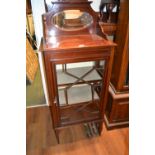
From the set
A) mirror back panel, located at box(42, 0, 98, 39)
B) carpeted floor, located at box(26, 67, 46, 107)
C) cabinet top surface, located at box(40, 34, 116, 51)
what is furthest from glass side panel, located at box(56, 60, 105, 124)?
carpeted floor, located at box(26, 67, 46, 107)

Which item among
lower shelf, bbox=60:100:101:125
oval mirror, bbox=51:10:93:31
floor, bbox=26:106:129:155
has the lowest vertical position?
floor, bbox=26:106:129:155

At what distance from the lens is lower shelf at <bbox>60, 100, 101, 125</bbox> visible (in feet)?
4.72

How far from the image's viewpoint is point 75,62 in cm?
114

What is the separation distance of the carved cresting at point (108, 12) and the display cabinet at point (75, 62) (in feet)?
0.81

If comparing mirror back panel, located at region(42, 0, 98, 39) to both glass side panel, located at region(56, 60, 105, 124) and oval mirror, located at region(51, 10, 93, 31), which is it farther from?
glass side panel, located at region(56, 60, 105, 124)

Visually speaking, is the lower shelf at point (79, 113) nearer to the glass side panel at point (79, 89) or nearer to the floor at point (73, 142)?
the glass side panel at point (79, 89)

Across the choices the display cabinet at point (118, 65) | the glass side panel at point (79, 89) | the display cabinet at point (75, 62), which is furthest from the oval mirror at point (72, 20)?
the glass side panel at point (79, 89)

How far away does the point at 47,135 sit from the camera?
65.5 inches

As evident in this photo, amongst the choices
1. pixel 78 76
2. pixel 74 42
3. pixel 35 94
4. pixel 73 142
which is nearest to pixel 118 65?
pixel 78 76

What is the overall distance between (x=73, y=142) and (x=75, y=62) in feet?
2.85

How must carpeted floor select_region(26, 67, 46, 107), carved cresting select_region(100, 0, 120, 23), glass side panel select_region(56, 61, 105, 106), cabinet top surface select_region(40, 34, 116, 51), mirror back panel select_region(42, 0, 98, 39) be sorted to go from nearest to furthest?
cabinet top surface select_region(40, 34, 116, 51) < mirror back panel select_region(42, 0, 98, 39) < glass side panel select_region(56, 61, 105, 106) < carved cresting select_region(100, 0, 120, 23) < carpeted floor select_region(26, 67, 46, 107)

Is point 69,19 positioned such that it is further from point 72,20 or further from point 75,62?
point 75,62

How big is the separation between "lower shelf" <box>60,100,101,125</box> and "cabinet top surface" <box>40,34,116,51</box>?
0.57 m
